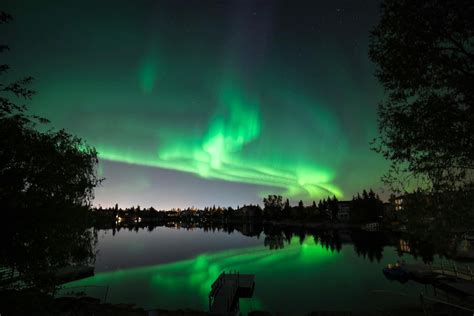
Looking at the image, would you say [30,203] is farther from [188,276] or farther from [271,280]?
[188,276]

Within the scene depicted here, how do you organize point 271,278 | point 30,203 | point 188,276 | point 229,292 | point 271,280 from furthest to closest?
point 188,276
point 271,278
point 271,280
point 229,292
point 30,203

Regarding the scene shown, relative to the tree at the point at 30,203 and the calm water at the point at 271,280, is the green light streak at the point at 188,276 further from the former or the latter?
the tree at the point at 30,203

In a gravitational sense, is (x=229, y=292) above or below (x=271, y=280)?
above

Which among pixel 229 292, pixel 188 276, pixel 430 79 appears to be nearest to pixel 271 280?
pixel 188 276

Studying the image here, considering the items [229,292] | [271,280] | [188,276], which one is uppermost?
[229,292]

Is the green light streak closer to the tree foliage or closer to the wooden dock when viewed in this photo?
the wooden dock

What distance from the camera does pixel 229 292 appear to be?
35.4 metres

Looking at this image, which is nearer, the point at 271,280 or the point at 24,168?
the point at 24,168

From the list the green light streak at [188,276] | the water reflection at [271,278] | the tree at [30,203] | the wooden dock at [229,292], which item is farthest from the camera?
the green light streak at [188,276]

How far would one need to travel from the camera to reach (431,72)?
13703mm

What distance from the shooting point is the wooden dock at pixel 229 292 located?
31.2 m

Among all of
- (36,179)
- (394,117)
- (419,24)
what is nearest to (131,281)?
(36,179)

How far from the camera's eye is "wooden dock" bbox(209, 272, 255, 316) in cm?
3118

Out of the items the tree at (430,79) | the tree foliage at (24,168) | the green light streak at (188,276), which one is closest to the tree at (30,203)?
the tree foliage at (24,168)
